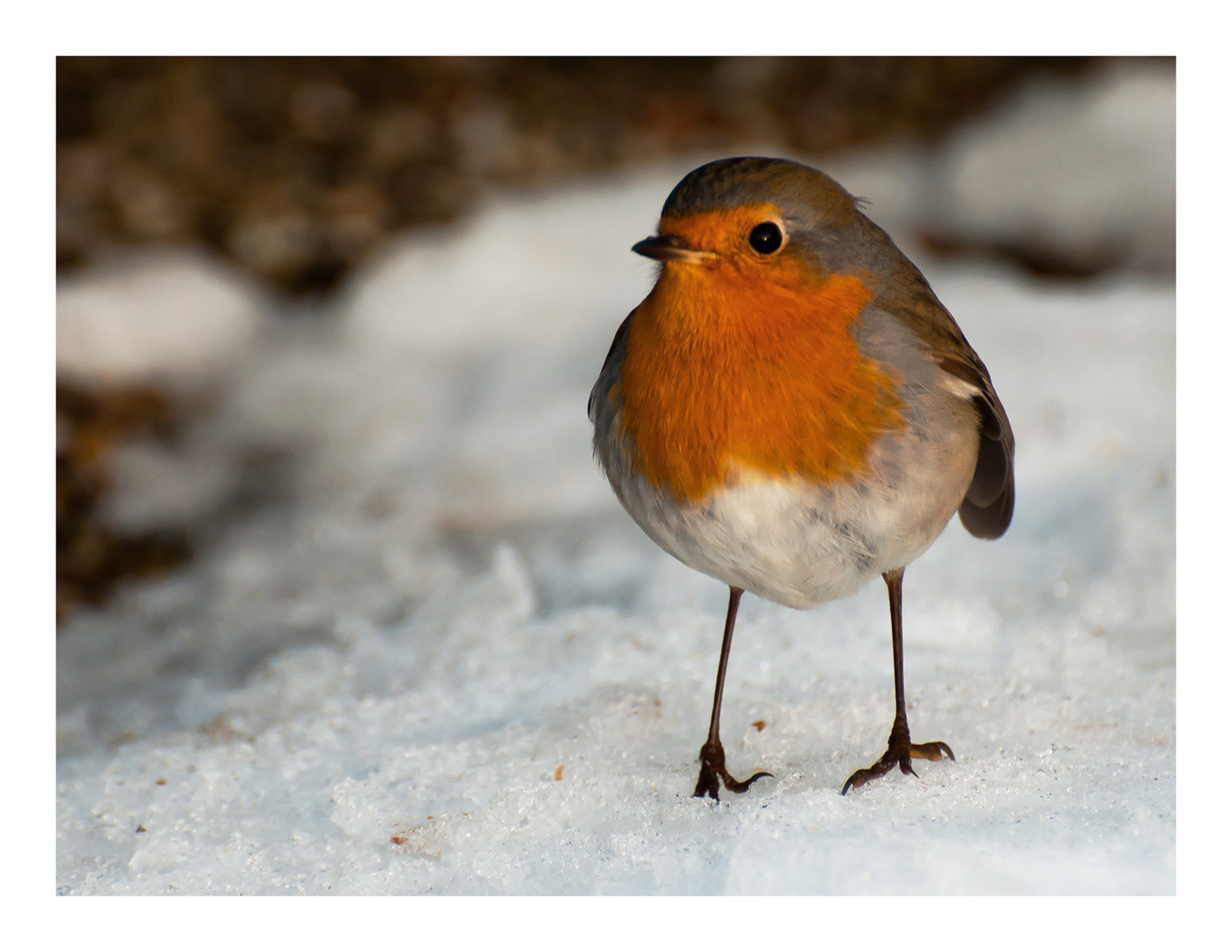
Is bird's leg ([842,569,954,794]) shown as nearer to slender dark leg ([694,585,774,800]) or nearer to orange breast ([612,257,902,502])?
slender dark leg ([694,585,774,800])

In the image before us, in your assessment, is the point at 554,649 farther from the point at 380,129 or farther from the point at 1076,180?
the point at 380,129

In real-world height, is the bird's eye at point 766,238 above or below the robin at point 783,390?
above

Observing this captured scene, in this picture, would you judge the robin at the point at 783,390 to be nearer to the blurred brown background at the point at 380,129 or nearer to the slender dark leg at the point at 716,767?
the slender dark leg at the point at 716,767

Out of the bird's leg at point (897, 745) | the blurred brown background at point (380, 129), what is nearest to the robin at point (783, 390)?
the bird's leg at point (897, 745)

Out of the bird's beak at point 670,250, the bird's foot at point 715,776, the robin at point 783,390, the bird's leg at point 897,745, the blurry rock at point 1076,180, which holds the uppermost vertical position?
the blurry rock at point 1076,180

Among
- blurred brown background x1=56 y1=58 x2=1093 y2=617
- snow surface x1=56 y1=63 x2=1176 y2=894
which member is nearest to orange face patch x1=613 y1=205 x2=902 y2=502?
snow surface x1=56 y1=63 x2=1176 y2=894

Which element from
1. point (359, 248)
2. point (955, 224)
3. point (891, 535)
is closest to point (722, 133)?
point (955, 224)

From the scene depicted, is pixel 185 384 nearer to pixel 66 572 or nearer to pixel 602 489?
pixel 66 572
